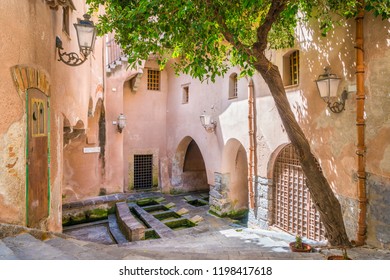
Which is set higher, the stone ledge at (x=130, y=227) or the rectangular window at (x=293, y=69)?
the rectangular window at (x=293, y=69)

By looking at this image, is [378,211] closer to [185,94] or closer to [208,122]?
[208,122]

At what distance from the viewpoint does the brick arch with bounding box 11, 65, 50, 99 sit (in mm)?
3462

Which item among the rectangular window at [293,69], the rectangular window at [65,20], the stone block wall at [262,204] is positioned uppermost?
the rectangular window at [65,20]

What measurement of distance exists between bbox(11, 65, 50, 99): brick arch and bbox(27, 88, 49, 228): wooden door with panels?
0.08m

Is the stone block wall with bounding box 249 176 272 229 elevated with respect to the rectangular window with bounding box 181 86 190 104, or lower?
lower

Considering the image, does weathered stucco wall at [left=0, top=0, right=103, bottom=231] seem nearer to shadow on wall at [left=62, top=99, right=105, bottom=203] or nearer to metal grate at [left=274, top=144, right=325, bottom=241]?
metal grate at [left=274, top=144, right=325, bottom=241]

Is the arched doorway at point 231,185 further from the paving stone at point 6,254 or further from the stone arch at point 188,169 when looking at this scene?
the paving stone at point 6,254

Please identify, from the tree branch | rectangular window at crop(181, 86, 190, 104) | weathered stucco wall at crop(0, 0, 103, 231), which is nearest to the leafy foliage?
the tree branch

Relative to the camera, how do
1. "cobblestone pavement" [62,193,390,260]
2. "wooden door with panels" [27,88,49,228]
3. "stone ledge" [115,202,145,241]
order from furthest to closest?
"stone ledge" [115,202,145,241] → "cobblestone pavement" [62,193,390,260] → "wooden door with panels" [27,88,49,228]

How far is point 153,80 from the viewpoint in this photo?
15070 millimetres

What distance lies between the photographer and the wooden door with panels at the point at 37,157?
12.1 ft

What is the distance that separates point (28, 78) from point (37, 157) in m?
1.10

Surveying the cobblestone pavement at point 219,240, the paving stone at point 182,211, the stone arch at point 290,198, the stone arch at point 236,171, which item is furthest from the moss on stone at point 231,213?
the stone arch at point 290,198

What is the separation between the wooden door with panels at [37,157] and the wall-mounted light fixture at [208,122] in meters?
7.38
